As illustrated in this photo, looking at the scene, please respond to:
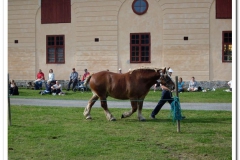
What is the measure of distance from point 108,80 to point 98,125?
1.46 m

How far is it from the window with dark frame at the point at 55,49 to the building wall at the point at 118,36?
0.93 feet

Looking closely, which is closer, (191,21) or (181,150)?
(181,150)

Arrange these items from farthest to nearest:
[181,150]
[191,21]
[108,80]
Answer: [191,21], [108,80], [181,150]

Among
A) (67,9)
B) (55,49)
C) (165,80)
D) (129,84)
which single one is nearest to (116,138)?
(129,84)

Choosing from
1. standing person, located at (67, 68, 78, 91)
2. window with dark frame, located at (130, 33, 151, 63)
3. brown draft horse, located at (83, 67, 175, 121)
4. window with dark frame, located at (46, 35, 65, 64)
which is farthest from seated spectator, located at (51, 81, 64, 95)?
brown draft horse, located at (83, 67, 175, 121)

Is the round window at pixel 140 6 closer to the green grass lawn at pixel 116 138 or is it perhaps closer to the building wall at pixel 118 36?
the building wall at pixel 118 36

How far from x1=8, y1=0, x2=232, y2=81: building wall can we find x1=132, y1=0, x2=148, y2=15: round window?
23 cm

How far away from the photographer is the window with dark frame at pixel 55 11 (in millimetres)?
25328

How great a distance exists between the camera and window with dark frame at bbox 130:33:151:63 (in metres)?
24.8

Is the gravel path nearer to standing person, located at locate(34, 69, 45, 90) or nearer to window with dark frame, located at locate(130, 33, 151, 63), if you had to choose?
standing person, located at locate(34, 69, 45, 90)

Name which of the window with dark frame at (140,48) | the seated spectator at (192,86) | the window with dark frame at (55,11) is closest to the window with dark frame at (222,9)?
the seated spectator at (192,86)
